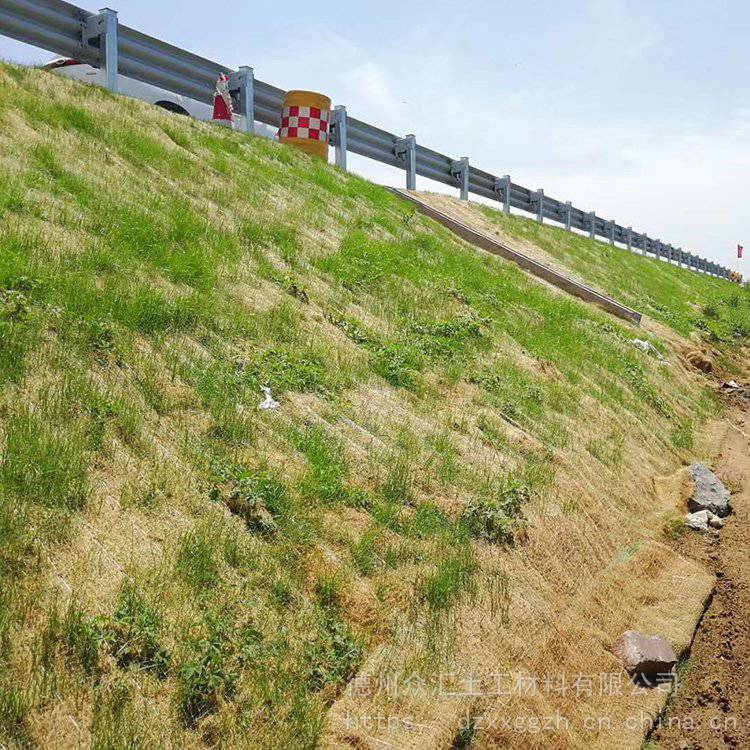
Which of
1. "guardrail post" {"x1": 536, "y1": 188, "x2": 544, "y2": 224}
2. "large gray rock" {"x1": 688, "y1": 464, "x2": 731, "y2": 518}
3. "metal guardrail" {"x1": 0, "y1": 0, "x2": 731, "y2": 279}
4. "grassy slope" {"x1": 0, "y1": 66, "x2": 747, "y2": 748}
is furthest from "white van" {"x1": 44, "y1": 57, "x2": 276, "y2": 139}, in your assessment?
"guardrail post" {"x1": 536, "y1": 188, "x2": 544, "y2": 224}

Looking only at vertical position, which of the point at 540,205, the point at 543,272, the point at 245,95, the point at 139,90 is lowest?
the point at 543,272

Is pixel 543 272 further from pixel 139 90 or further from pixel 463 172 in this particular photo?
pixel 139 90

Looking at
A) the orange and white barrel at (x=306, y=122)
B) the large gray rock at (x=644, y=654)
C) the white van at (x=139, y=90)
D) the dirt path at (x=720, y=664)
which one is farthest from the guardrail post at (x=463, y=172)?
the large gray rock at (x=644, y=654)

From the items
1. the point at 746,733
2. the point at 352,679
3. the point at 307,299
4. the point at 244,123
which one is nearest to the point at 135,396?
the point at 352,679

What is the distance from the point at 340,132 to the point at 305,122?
69.0 inches

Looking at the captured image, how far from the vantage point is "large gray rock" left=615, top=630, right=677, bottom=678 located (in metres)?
4.43

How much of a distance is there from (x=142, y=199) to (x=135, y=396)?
3.65 metres

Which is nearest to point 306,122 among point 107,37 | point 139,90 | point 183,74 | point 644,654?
point 183,74

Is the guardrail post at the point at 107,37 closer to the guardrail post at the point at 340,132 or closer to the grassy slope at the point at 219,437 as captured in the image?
the grassy slope at the point at 219,437

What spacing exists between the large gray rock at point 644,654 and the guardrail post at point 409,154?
1546 cm

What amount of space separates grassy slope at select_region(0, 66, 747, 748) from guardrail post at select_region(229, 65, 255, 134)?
3650mm

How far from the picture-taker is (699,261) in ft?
156

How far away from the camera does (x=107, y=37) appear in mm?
10875

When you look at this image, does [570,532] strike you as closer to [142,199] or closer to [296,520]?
[296,520]
